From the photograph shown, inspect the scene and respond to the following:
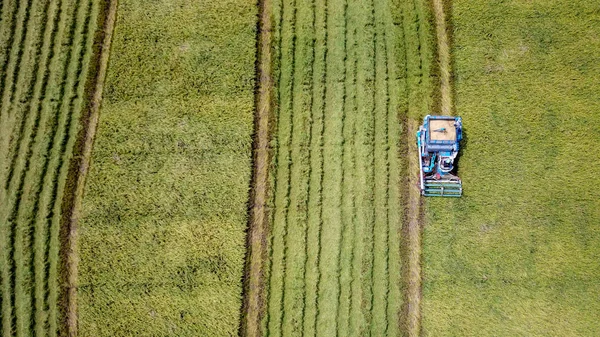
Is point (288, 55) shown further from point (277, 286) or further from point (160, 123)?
point (277, 286)

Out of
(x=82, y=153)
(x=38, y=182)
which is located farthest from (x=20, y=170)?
(x=82, y=153)

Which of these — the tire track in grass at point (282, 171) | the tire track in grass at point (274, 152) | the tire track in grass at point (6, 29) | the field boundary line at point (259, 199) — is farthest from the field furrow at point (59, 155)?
the tire track in grass at point (282, 171)

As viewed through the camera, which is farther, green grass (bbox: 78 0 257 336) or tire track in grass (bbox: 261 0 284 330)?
tire track in grass (bbox: 261 0 284 330)

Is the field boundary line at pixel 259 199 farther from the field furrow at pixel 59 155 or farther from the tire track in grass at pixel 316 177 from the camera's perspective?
the field furrow at pixel 59 155

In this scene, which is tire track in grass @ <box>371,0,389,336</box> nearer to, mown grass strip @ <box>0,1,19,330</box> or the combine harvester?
the combine harvester

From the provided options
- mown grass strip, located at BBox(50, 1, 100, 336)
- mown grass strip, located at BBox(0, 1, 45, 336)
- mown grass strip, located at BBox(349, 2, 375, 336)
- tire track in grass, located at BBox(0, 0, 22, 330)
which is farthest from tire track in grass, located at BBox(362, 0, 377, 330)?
tire track in grass, located at BBox(0, 0, 22, 330)

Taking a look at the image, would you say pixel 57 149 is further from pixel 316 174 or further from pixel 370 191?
pixel 370 191
